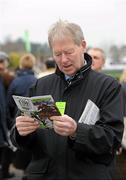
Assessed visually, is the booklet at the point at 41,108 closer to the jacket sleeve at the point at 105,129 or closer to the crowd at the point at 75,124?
the crowd at the point at 75,124

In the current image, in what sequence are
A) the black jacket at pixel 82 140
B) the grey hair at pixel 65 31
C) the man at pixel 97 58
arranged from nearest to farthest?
the black jacket at pixel 82 140 → the grey hair at pixel 65 31 → the man at pixel 97 58

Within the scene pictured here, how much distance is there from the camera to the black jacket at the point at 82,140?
2551 millimetres

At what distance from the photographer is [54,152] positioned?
104 inches

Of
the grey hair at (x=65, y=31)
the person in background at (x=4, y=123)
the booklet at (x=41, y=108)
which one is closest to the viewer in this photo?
the booklet at (x=41, y=108)

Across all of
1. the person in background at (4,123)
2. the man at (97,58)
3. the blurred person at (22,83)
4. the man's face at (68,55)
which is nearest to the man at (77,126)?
the man's face at (68,55)

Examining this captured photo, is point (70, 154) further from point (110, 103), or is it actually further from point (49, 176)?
point (110, 103)

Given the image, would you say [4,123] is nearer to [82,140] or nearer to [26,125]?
[26,125]

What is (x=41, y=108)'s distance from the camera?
2469 mm

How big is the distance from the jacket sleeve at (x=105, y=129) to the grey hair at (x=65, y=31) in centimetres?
34

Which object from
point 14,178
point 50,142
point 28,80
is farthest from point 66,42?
point 14,178

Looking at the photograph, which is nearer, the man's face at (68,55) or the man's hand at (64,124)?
the man's hand at (64,124)

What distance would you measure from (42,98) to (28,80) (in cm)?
395

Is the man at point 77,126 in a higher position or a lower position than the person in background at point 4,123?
higher

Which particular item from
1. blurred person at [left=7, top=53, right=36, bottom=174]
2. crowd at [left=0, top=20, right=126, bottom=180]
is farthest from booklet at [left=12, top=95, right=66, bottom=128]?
blurred person at [left=7, top=53, right=36, bottom=174]
